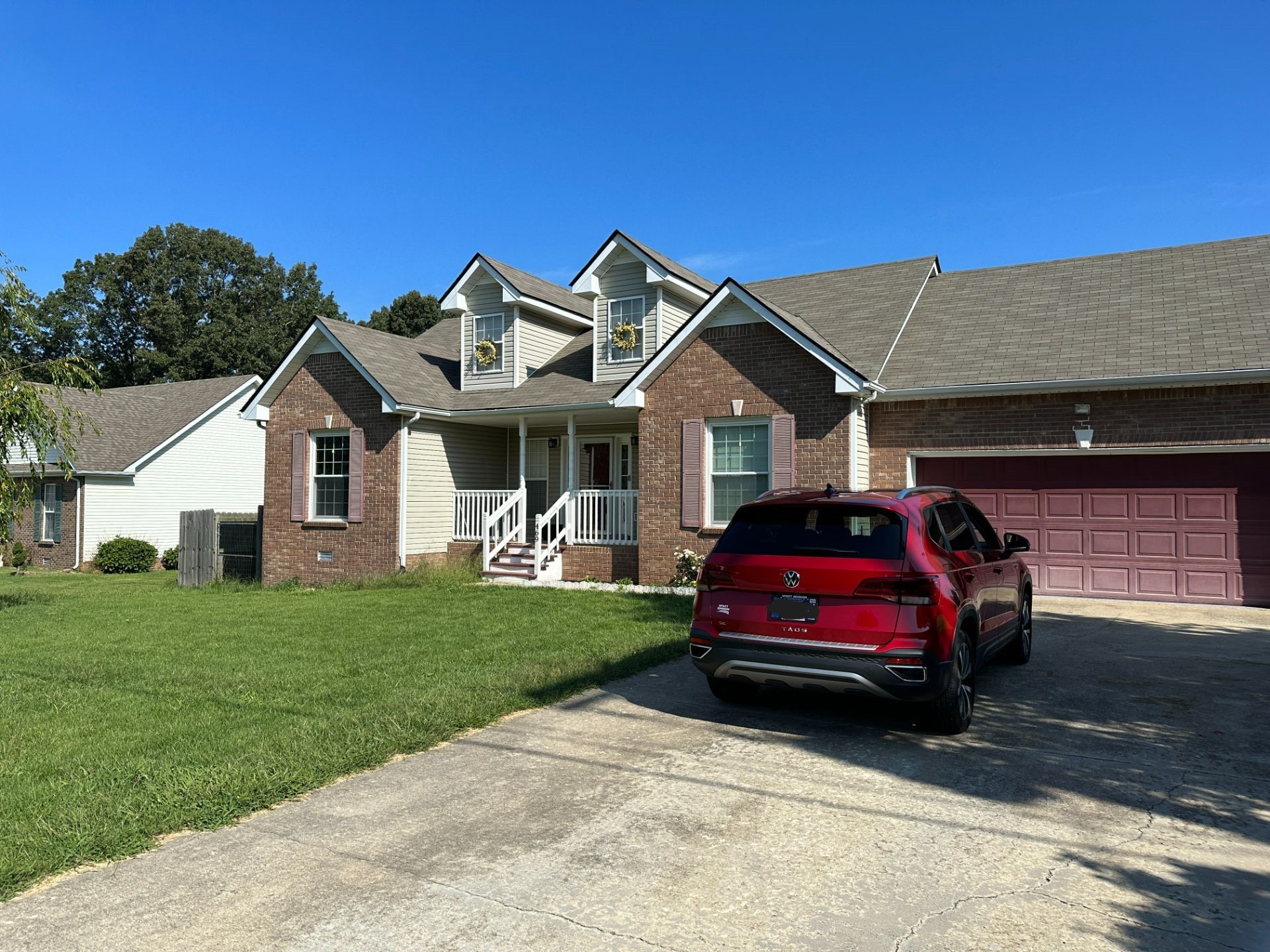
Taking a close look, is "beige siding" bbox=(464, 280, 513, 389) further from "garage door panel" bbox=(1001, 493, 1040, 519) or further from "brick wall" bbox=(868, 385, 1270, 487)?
"garage door panel" bbox=(1001, 493, 1040, 519)

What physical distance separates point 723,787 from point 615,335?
1381cm

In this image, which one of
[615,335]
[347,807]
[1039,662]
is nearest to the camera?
[347,807]

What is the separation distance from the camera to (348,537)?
19062 millimetres

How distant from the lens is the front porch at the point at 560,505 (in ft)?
57.4

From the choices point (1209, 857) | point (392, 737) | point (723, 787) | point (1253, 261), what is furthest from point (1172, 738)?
point (1253, 261)

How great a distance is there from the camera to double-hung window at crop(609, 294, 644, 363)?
18312mm

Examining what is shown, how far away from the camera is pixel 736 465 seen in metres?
15.8

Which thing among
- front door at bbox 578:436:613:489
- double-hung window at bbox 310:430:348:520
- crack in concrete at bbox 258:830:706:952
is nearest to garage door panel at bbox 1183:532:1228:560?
front door at bbox 578:436:613:489

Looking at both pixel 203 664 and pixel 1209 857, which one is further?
pixel 203 664

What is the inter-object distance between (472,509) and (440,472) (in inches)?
41.2

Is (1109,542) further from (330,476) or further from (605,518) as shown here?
(330,476)

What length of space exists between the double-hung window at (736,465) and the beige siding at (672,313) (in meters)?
3.05

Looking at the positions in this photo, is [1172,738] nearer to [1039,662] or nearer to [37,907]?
[1039,662]

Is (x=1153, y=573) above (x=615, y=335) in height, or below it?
below
